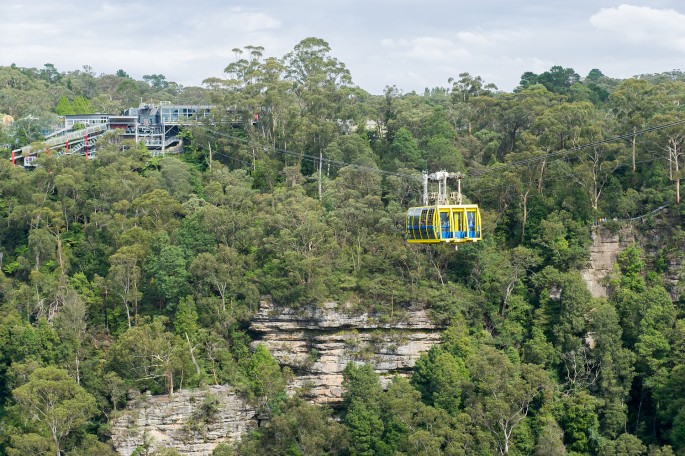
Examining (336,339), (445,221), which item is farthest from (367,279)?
(445,221)

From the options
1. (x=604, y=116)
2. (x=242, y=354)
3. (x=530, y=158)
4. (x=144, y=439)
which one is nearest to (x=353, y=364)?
(x=242, y=354)

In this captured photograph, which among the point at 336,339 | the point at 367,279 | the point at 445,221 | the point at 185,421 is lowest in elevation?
the point at 185,421

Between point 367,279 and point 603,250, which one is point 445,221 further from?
point 603,250

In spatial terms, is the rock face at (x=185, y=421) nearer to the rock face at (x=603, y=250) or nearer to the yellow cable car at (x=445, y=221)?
the yellow cable car at (x=445, y=221)

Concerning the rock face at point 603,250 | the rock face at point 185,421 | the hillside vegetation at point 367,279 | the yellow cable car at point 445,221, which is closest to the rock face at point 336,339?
the hillside vegetation at point 367,279

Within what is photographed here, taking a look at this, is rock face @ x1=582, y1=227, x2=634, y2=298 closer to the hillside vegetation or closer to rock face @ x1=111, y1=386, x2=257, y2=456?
the hillside vegetation

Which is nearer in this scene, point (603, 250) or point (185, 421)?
point (185, 421)
